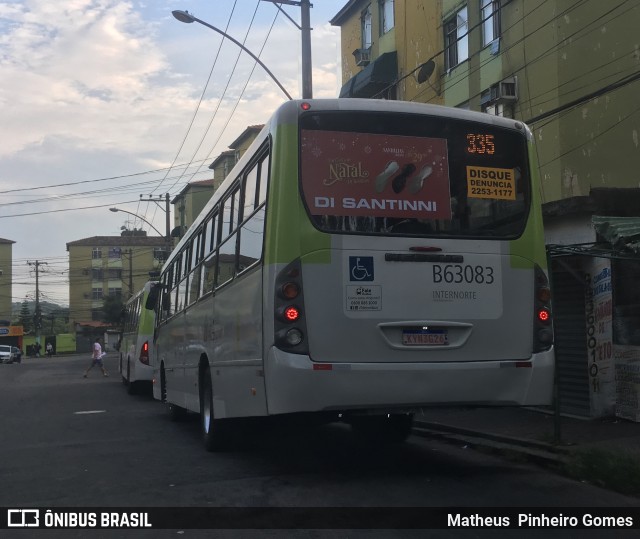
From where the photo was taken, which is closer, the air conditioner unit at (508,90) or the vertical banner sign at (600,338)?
the vertical banner sign at (600,338)

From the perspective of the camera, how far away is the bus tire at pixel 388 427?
990 cm

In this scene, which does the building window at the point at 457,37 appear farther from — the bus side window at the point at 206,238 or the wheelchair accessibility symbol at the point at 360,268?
the wheelchair accessibility symbol at the point at 360,268

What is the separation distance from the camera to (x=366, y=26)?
3022cm

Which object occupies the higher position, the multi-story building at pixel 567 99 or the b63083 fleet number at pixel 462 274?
the multi-story building at pixel 567 99

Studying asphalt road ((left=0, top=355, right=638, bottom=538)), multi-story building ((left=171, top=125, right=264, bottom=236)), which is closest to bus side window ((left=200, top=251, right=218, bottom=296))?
asphalt road ((left=0, top=355, right=638, bottom=538))

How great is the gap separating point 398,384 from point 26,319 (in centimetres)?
10709

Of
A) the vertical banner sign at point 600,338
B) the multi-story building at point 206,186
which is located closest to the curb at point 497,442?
the vertical banner sign at point 600,338

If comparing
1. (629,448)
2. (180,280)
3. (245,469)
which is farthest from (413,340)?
(180,280)

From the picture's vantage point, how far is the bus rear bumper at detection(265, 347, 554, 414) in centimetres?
671

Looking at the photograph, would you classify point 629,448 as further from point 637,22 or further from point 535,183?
point 637,22

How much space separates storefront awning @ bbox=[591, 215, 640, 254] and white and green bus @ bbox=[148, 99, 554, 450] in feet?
6.96

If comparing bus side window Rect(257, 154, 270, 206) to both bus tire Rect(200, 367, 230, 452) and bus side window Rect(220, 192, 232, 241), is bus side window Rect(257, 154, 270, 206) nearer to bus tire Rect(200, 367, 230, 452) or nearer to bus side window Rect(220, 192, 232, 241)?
bus side window Rect(220, 192, 232, 241)

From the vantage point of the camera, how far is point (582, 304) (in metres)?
12.1

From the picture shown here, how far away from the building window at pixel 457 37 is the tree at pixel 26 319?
3678 inches
